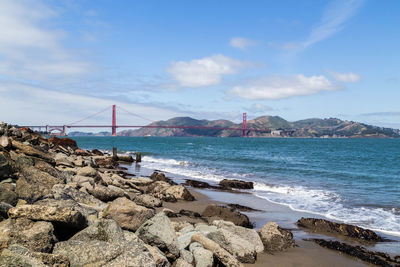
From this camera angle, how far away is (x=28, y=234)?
3.82m

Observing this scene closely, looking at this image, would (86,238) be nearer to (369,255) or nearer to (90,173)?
(369,255)

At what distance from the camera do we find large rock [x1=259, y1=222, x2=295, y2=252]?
6382 mm

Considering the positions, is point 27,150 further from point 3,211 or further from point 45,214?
point 45,214

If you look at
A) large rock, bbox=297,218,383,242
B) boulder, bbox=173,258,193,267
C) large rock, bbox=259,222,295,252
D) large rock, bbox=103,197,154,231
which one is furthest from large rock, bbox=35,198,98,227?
large rock, bbox=297,218,383,242

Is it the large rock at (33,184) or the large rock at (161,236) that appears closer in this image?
the large rock at (161,236)

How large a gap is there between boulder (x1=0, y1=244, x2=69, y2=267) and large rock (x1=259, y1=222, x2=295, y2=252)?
412 cm

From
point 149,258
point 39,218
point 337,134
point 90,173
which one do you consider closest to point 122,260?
point 149,258

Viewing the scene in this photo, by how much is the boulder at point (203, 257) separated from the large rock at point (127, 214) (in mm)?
1188

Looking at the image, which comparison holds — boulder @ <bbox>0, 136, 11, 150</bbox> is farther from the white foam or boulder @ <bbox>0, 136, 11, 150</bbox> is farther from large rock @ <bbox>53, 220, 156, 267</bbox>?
the white foam

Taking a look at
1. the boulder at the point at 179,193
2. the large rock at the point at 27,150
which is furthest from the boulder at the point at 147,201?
the large rock at the point at 27,150

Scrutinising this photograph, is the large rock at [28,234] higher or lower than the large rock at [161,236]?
higher

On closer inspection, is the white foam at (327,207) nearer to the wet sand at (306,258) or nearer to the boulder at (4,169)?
the wet sand at (306,258)

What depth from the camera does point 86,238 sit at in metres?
4.17

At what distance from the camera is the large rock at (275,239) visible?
6.38m
